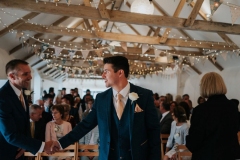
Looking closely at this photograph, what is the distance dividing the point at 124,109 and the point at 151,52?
9029 mm

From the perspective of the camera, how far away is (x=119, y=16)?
607cm

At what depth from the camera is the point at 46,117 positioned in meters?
5.62

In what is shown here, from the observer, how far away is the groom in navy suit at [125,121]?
2199 mm

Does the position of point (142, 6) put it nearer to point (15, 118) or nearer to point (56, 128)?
point (56, 128)

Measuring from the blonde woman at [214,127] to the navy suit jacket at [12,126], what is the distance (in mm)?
1464

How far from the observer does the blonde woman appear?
262 centimetres

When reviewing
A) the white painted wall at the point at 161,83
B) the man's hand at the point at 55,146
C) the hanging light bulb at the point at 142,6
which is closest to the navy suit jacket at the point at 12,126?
the man's hand at the point at 55,146

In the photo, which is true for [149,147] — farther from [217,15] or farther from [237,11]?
[217,15]

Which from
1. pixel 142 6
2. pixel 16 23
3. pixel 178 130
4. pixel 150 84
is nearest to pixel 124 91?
pixel 178 130

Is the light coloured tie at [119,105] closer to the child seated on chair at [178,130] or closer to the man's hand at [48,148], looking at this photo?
the man's hand at [48,148]

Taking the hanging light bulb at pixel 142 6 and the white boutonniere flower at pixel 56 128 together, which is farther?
the hanging light bulb at pixel 142 6

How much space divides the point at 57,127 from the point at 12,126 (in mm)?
2027

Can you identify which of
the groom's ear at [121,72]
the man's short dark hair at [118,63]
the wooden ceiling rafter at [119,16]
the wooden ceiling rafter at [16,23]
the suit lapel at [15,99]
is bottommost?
the suit lapel at [15,99]

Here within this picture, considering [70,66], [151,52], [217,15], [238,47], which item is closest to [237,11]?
[217,15]
